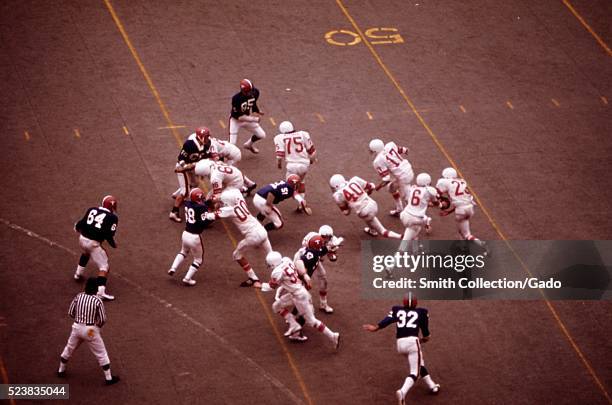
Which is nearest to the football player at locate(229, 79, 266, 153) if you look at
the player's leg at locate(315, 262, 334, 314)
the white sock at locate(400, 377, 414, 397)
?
the player's leg at locate(315, 262, 334, 314)

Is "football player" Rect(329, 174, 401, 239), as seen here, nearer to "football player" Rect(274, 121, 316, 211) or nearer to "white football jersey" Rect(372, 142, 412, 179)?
"white football jersey" Rect(372, 142, 412, 179)

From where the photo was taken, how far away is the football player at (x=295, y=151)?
22.9 meters

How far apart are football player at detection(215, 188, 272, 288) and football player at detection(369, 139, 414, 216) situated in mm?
2830

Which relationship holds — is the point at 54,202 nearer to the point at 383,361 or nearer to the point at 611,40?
the point at 383,361

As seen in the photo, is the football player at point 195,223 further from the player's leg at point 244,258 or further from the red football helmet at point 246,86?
the red football helmet at point 246,86

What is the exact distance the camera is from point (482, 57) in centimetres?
2872

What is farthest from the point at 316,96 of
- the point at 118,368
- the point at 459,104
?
the point at 118,368

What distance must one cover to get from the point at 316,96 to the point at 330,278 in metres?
6.93

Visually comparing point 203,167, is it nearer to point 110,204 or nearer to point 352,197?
point 110,204

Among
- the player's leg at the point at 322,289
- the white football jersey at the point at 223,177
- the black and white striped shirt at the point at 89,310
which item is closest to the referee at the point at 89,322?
the black and white striped shirt at the point at 89,310

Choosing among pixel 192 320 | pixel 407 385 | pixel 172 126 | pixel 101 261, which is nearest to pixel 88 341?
pixel 192 320

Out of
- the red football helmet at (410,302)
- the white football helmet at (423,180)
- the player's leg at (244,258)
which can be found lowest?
the player's leg at (244,258)

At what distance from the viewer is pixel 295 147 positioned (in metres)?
22.9

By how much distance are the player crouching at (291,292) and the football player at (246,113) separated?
581 cm
